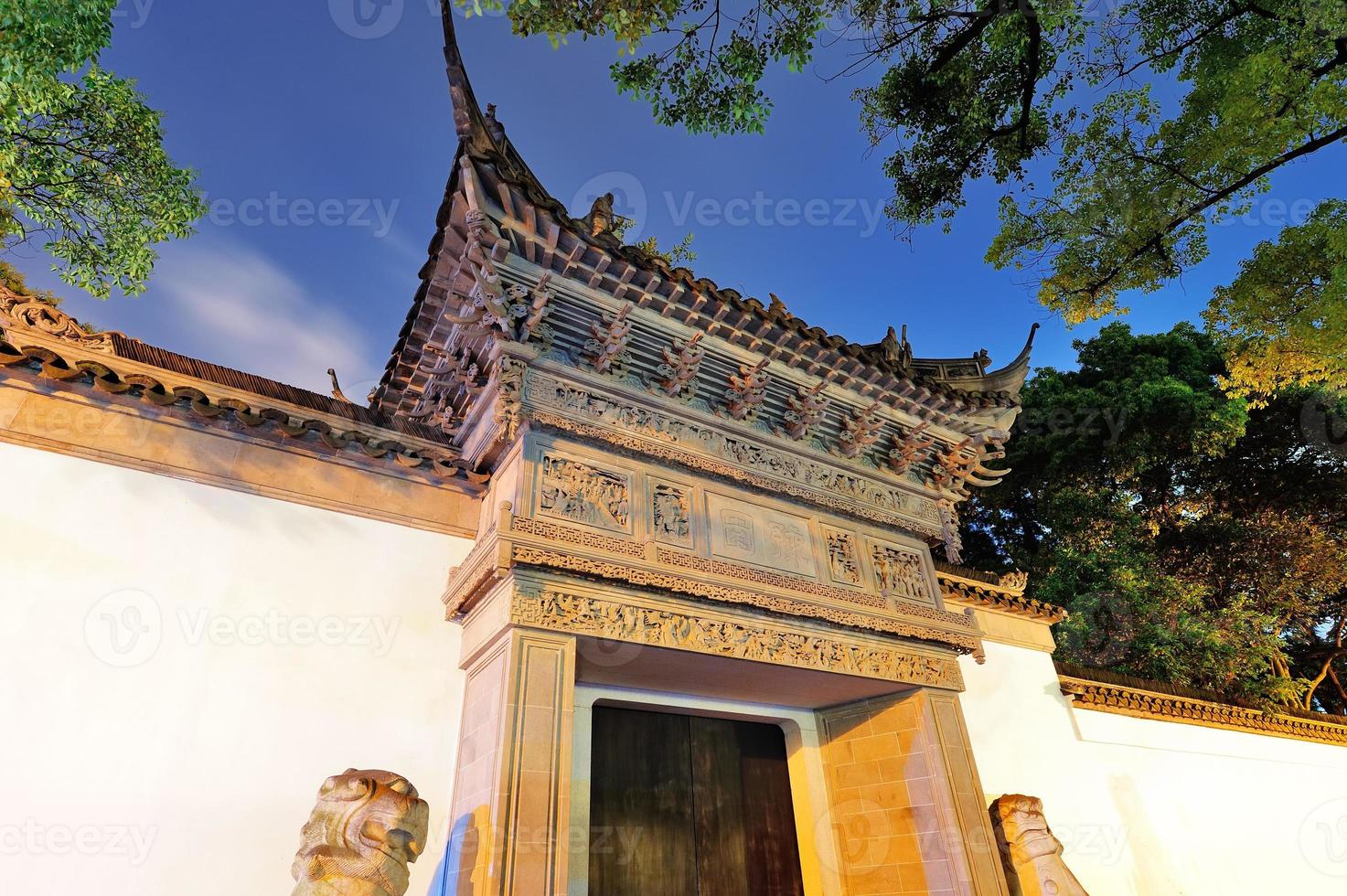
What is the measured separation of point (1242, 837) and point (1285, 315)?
6021 millimetres

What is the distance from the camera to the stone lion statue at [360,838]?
2559 millimetres

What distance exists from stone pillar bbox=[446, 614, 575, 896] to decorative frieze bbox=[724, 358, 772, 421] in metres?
2.25

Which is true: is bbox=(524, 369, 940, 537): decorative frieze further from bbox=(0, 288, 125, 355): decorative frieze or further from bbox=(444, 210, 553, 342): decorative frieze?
bbox=(0, 288, 125, 355): decorative frieze

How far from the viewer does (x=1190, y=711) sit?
26.9 ft

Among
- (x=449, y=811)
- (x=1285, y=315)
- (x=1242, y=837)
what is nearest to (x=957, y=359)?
(x=1285, y=315)

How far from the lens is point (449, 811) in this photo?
3.64 metres

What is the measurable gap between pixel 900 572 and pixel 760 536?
4.76ft

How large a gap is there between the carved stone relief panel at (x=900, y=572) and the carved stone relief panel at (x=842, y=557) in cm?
21

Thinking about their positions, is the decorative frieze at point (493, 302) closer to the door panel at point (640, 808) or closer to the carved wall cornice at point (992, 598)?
the door panel at point (640, 808)

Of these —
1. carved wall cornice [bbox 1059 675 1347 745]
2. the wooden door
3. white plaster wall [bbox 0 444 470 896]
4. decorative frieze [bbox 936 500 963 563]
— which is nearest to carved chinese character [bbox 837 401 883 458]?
decorative frieze [bbox 936 500 963 563]

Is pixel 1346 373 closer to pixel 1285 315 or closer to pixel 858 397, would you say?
pixel 1285 315

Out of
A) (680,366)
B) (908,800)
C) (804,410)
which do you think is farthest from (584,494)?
(908,800)

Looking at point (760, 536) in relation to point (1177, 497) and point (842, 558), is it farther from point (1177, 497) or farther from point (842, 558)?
point (1177, 497)

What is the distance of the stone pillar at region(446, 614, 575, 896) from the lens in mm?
2984
